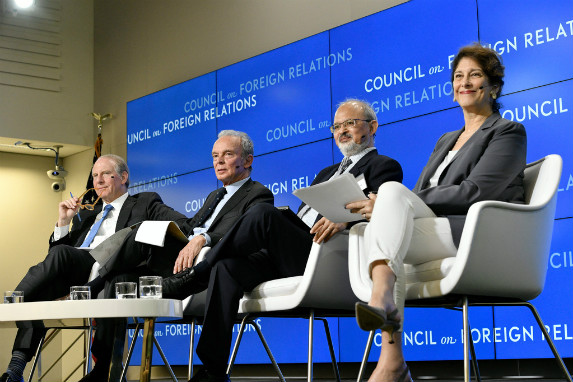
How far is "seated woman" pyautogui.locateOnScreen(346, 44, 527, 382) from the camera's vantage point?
2.19m

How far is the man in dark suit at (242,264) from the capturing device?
9.21 feet

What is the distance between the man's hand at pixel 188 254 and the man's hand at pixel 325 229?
730 mm

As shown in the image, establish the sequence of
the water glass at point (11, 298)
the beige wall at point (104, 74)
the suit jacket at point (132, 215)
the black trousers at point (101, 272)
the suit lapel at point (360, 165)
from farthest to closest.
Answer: the beige wall at point (104, 74) < the suit jacket at point (132, 215) < the black trousers at point (101, 272) < the suit lapel at point (360, 165) < the water glass at point (11, 298)

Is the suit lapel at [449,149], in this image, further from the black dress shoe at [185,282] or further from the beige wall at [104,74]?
the beige wall at [104,74]

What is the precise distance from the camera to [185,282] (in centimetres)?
310

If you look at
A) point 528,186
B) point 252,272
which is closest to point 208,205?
point 252,272

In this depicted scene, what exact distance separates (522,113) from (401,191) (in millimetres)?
2171

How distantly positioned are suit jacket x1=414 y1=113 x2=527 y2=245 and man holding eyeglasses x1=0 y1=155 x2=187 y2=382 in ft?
5.76

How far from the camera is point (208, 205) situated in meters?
4.02

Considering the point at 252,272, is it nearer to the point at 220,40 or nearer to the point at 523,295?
the point at 523,295

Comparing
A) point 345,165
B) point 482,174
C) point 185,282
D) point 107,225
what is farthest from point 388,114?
point 482,174

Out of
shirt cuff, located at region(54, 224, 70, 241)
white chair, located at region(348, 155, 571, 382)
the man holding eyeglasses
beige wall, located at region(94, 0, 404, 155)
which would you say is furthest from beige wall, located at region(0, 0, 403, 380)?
white chair, located at region(348, 155, 571, 382)

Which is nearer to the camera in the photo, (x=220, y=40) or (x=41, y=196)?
(x=220, y=40)

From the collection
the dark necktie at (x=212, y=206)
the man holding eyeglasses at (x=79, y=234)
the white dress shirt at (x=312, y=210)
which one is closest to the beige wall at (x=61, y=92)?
the man holding eyeglasses at (x=79, y=234)
